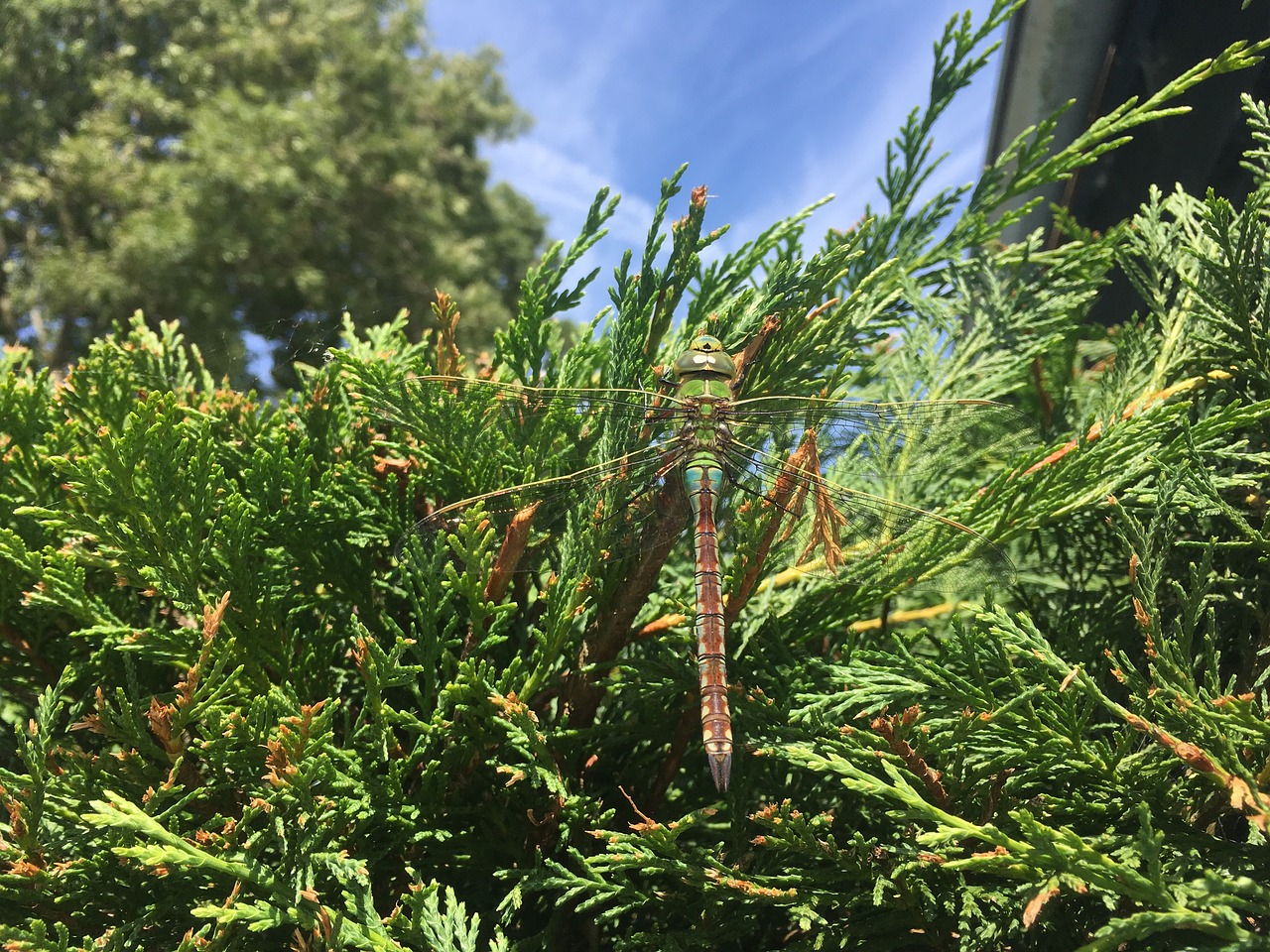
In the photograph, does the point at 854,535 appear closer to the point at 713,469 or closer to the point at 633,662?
the point at 713,469

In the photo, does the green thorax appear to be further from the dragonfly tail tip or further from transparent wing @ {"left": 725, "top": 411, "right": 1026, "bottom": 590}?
the dragonfly tail tip

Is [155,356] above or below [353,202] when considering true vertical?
below

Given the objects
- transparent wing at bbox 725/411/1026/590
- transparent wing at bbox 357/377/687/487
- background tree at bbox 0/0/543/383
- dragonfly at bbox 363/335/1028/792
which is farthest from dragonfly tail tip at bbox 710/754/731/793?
background tree at bbox 0/0/543/383

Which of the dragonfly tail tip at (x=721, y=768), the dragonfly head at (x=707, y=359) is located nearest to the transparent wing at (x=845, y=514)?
the dragonfly head at (x=707, y=359)

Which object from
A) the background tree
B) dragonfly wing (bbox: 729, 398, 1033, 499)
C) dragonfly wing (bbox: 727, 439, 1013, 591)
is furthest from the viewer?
the background tree

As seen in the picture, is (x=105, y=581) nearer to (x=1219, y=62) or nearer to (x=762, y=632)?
(x=762, y=632)

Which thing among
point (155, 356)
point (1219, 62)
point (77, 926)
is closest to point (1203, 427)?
point (1219, 62)

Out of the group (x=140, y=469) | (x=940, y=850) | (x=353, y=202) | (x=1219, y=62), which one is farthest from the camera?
(x=353, y=202)
